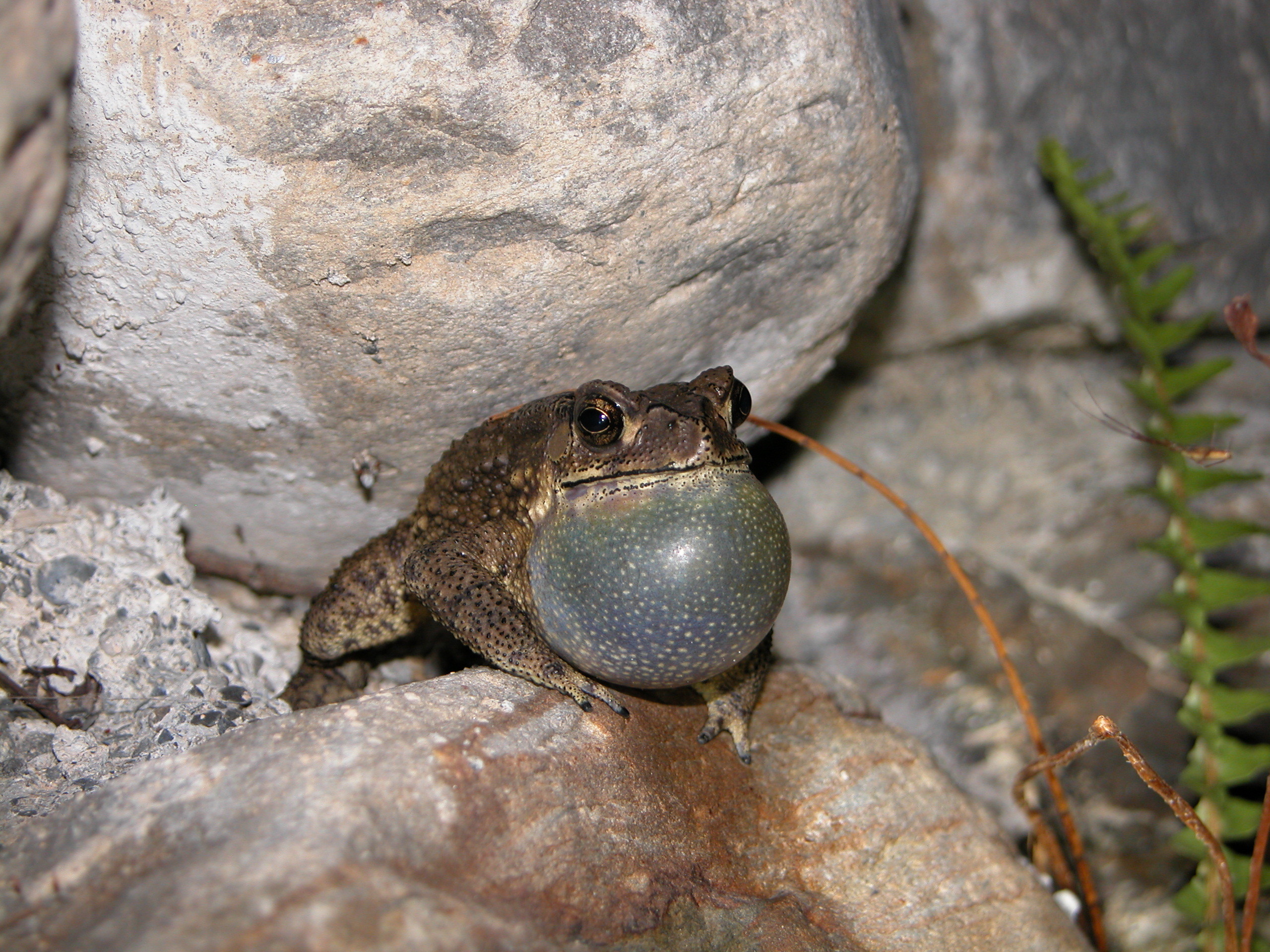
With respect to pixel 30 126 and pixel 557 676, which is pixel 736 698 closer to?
pixel 557 676

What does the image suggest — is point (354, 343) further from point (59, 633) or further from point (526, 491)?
point (59, 633)

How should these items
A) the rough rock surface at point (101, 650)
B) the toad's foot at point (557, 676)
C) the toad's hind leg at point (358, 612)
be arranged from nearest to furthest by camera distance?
the toad's foot at point (557, 676)
the rough rock surface at point (101, 650)
the toad's hind leg at point (358, 612)

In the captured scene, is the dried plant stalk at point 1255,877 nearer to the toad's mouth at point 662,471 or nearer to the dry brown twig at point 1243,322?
the dry brown twig at point 1243,322

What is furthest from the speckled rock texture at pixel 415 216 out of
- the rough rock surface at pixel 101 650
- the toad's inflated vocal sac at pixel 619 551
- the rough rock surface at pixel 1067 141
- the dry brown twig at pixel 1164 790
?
the dry brown twig at pixel 1164 790

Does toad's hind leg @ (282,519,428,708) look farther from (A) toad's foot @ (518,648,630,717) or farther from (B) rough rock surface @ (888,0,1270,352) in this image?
(B) rough rock surface @ (888,0,1270,352)

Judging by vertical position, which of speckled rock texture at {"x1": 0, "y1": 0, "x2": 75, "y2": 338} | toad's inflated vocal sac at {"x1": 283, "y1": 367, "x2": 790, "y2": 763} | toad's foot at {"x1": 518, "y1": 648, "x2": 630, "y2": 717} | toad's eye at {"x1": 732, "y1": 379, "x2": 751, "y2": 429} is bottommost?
toad's foot at {"x1": 518, "y1": 648, "x2": 630, "y2": 717}

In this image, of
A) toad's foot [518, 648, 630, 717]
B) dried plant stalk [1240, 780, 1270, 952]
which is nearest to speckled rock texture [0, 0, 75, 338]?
toad's foot [518, 648, 630, 717]
